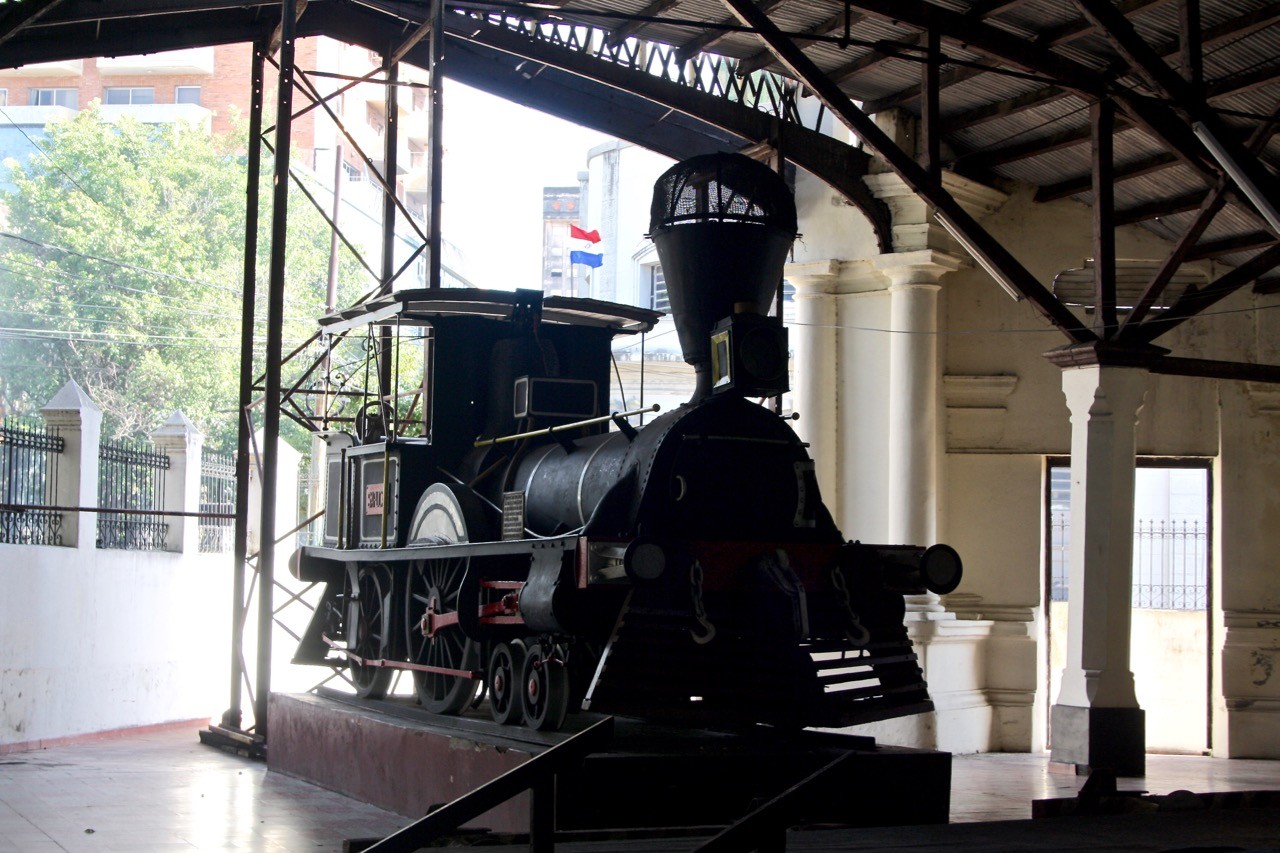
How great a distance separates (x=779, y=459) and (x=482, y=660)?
2.33 m

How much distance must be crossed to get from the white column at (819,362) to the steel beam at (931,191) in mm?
3578

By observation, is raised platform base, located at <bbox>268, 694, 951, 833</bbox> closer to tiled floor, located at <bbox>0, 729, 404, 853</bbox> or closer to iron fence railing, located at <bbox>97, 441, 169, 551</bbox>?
tiled floor, located at <bbox>0, 729, 404, 853</bbox>

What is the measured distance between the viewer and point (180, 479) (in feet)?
50.3

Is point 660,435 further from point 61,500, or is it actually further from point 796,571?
point 61,500

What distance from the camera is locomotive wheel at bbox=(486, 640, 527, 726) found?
823 centimetres

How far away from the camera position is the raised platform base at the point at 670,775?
658 cm

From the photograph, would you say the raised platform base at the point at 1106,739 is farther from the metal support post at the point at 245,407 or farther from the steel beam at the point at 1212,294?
the metal support post at the point at 245,407

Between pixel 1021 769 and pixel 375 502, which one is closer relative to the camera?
pixel 375 502

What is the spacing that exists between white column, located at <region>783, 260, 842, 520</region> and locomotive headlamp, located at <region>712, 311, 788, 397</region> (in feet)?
24.0

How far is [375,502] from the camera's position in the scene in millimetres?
10031

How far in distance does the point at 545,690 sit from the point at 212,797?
2938mm

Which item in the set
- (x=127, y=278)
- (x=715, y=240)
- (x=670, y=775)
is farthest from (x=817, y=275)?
(x=127, y=278)

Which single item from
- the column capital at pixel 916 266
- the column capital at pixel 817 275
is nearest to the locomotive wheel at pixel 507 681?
the column capital at pixel 916 266

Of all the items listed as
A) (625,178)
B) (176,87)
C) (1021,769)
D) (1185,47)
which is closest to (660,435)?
(1185,47)
